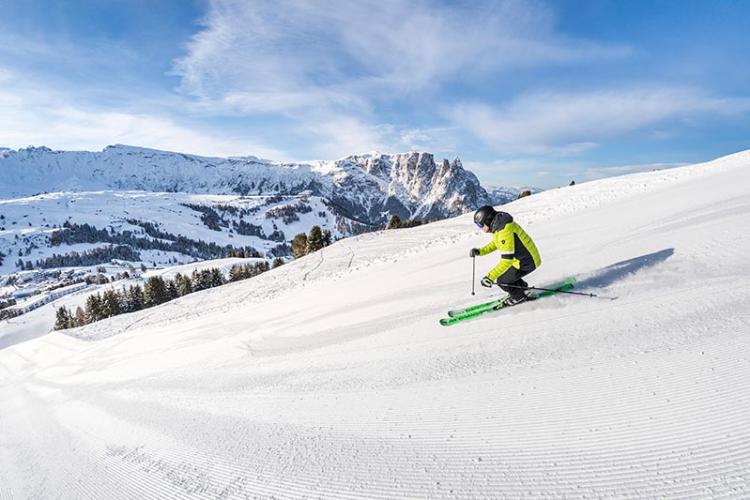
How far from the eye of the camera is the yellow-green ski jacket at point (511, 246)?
27.2 feet

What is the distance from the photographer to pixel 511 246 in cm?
826

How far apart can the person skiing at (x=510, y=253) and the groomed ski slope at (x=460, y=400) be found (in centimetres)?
68

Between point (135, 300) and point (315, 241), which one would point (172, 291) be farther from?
point (315, 241)

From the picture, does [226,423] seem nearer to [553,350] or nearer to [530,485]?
[530,485]

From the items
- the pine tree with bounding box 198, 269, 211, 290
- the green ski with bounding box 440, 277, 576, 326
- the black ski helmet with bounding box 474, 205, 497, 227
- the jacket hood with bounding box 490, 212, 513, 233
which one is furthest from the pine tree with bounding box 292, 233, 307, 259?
the jacket hood with bounding box 490, 212, 513, 233

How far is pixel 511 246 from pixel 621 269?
3370mm

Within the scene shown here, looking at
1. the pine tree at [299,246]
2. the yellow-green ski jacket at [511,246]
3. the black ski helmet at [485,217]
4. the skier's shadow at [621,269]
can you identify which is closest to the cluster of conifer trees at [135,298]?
the pine tree at [299,246]

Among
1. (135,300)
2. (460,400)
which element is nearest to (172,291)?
(135,300)

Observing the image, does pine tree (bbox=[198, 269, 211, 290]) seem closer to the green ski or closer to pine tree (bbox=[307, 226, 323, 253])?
pine tree (bbox=[307, 226, 323, 253])

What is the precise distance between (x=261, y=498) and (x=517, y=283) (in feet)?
22.3

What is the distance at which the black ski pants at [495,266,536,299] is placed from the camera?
8.53 metres

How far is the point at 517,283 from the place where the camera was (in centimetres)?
864

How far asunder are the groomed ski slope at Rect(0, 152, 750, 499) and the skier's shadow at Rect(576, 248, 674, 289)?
0.24 feet

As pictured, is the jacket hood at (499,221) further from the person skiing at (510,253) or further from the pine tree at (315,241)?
the pine tree at (315,241)
